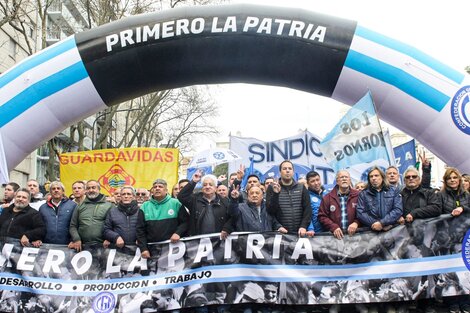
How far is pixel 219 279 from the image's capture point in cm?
566

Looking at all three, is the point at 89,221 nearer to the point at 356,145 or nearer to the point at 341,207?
the point at 341,207

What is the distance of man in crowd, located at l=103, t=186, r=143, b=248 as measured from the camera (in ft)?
19.5

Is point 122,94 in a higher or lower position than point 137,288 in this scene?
higher

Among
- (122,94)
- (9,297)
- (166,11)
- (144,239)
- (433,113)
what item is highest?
(166,11)

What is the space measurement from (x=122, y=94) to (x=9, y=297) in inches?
132

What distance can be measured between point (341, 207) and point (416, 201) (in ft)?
2.72

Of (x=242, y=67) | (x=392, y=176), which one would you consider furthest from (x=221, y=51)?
(x=392, y=176)

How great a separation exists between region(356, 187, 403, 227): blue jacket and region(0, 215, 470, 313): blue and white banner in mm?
172

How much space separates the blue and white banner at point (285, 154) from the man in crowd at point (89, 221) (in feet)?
15.2

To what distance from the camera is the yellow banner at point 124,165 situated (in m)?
11.0

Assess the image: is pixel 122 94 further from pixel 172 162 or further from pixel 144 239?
pixel 172 162

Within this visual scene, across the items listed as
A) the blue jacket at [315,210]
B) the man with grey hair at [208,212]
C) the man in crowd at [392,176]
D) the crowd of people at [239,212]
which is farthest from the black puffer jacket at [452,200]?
the man with grey hair at [208,212]

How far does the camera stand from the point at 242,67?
25.0 feet

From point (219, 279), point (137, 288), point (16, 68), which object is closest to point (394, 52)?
point (219, 279)
